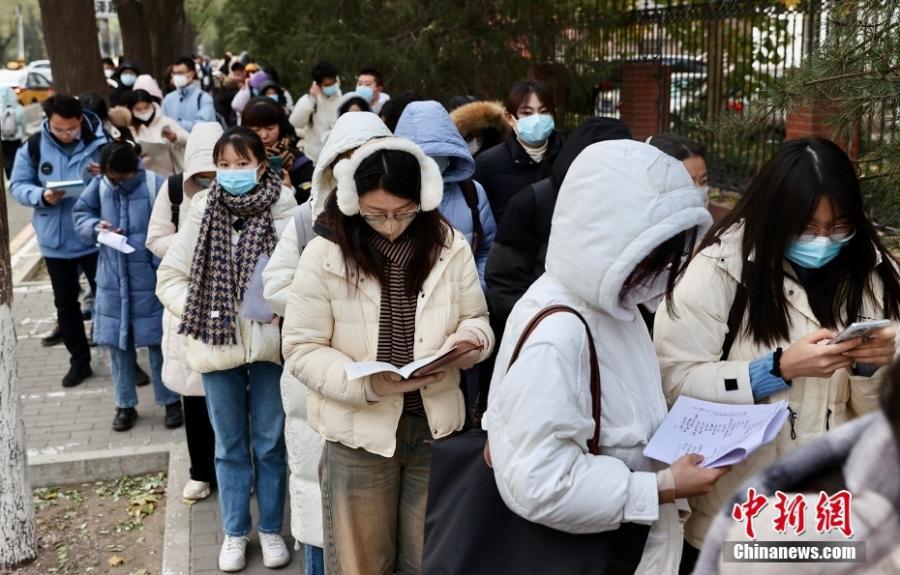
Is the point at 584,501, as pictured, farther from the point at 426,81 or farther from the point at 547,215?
the point at 426,81

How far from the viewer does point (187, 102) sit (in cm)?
1355

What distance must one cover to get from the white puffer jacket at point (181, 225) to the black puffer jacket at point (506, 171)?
4.60ft

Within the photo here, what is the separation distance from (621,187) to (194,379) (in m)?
3.34

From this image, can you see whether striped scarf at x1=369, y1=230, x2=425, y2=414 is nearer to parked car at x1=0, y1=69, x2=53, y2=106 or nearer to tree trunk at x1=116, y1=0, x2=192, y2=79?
tree trunk at x1=116, y1=0, x2=192, y2=79

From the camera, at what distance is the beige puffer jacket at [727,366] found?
295 centimetres

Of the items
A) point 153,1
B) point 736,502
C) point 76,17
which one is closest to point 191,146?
point 736,502

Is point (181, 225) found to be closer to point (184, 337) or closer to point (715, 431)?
point (184, 337)

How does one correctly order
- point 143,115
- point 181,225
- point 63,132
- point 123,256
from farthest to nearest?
point 143,115, point 63,132, point 123,256, point 181,225

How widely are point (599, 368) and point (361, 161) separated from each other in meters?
1.27

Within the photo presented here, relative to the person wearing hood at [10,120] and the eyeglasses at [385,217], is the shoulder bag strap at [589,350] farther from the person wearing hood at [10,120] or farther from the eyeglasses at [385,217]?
the person wearing hood at [10,120]

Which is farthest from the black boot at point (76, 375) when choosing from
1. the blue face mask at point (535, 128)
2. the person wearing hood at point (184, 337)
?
the blue face mask at point (535, 128)

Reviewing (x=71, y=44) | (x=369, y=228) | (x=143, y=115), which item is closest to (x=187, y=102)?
(x=71, y=44)

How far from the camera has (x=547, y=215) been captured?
13.5ft

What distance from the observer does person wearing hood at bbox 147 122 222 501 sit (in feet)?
16.9
